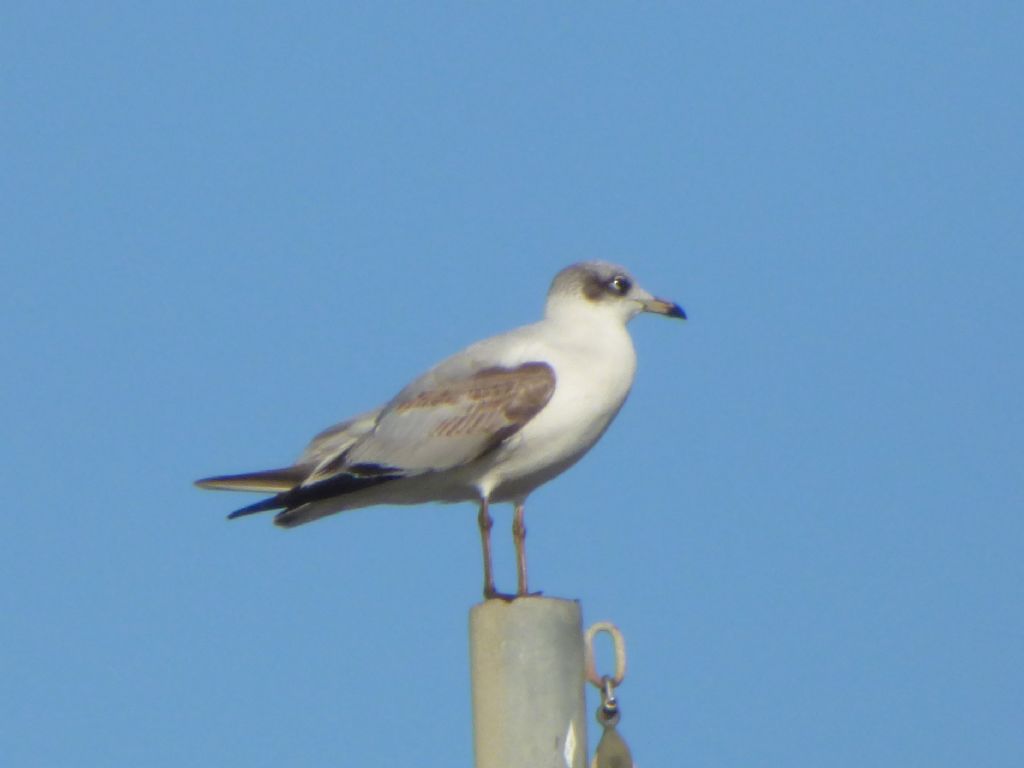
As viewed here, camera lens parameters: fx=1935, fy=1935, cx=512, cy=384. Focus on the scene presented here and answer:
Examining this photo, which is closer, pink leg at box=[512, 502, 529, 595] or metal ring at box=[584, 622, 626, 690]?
metal ring at box=[584, 622, 626, 690]

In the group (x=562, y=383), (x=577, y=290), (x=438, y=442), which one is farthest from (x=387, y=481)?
(x=577, y=290)

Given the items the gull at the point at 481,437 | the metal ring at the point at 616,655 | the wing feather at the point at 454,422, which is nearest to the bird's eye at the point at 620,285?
the gull at the point at 481,437

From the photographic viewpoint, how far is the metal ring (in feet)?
25.0

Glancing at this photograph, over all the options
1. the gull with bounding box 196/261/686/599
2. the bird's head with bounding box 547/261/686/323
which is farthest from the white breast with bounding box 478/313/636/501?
the bird's head with bounding box 547/261/686/323

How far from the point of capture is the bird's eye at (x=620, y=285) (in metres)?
11.5

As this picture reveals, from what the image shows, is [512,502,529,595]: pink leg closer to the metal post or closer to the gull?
the gull

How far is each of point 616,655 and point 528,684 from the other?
0.42m

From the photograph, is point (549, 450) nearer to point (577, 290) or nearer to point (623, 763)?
point (577, 290)

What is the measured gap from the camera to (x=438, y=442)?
10391 millimetres

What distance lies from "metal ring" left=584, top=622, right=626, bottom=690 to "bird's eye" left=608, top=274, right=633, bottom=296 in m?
4.01

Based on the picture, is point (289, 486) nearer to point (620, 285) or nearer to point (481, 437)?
point (481, 437)

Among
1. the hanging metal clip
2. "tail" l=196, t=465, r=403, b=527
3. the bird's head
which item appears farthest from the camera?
the bird's head

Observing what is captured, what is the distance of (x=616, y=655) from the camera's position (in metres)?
7.65

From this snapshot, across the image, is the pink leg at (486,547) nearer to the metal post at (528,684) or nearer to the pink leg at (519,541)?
the pink leg at (519,541)
